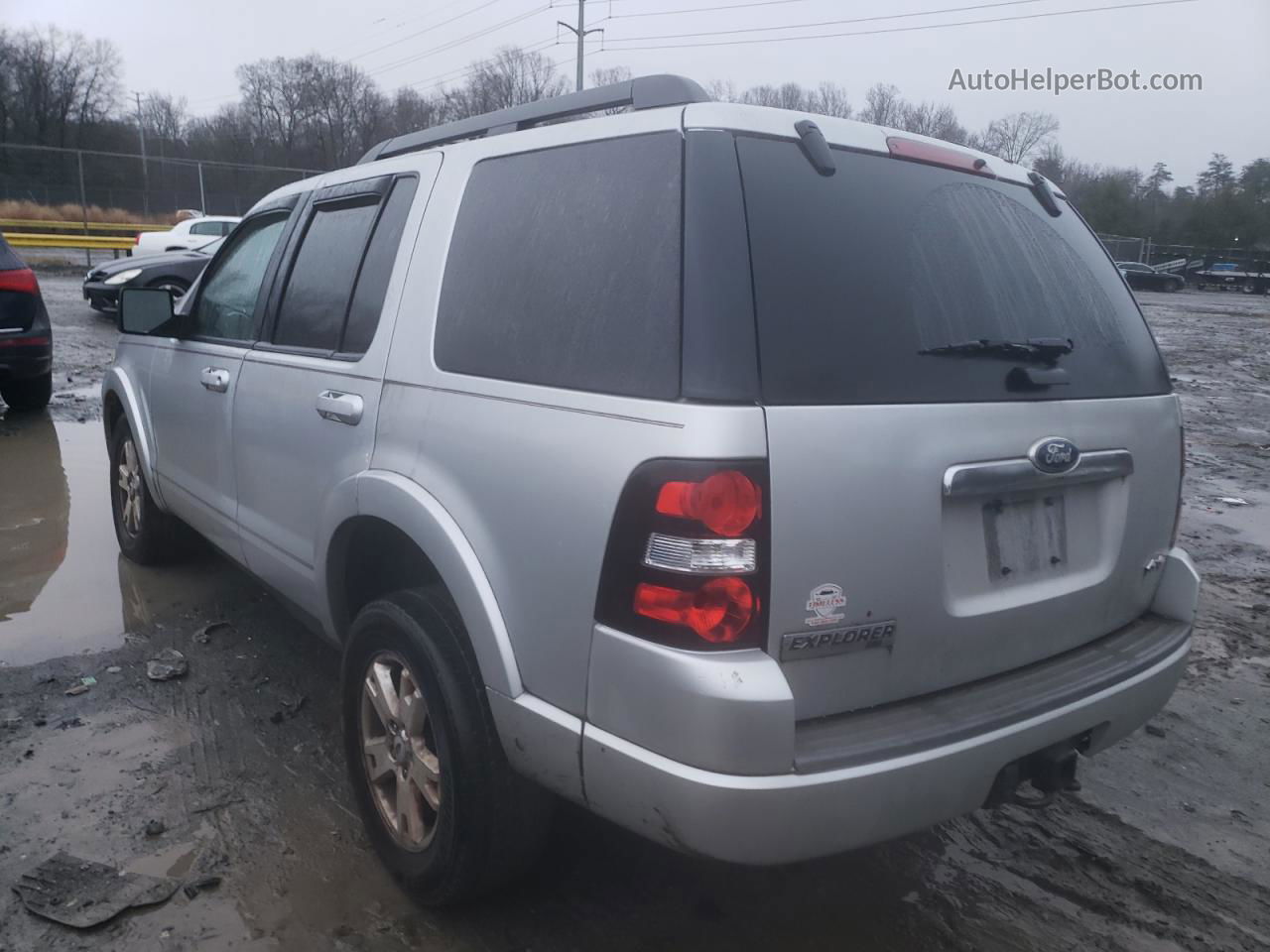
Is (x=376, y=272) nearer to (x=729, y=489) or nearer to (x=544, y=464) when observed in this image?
(x=544, y=464)

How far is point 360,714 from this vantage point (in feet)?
9.26

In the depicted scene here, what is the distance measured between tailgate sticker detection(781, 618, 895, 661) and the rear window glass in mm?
460

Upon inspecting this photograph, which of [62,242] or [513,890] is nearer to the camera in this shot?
[513,890]

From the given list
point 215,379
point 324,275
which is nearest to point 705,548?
point 324,275

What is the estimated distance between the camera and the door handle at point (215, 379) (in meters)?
3.82

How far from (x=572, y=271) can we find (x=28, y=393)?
8.79 metres

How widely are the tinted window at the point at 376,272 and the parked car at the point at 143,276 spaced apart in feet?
40.1

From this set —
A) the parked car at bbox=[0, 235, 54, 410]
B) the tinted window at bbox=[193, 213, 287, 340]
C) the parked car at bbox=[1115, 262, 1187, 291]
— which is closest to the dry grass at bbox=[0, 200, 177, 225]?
the parked car at bbox=[0, 235, 54, 410]

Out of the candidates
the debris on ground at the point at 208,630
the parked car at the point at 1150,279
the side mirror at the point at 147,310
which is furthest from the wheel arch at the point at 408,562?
the parked car at the point at 1150,279

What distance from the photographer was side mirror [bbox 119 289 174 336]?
14.7 feet

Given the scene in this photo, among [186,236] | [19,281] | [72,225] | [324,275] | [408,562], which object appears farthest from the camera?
[72,225]

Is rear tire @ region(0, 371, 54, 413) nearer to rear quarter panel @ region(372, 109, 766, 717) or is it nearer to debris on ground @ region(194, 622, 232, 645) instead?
debris on ground @ region(194, 622, 232, 645)

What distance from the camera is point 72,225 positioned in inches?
1160

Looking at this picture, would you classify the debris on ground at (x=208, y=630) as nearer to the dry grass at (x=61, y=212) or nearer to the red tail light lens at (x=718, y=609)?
the red tail light lens at (x=718, y=609)
